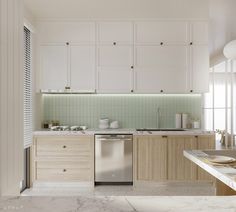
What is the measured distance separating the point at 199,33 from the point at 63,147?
2.87m

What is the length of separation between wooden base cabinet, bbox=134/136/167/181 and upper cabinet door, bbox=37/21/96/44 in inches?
72.7

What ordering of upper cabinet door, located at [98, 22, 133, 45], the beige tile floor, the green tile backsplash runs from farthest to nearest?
the green tile backsplash
upper cabinet door, located at [98, 22, 133, 45]
the beige tile floor

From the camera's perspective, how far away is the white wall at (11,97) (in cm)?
75

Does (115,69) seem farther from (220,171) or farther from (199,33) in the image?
(220,171)

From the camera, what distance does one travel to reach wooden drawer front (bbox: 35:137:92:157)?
4344mm

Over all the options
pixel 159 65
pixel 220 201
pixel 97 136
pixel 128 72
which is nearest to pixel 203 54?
pixel 159 65

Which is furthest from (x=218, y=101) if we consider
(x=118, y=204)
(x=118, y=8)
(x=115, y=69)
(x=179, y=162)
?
(x=118, y=204)

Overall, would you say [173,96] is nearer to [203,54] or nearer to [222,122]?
[203,54]

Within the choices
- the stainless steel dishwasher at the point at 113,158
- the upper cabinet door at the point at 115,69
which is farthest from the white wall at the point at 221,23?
the stainless steel dishwasher at the point at 113,158

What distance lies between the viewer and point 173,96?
16.4ft

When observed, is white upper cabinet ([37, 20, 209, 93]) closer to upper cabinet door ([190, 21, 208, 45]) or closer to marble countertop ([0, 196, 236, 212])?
upper cabinet door ([190, 21, 208, 45])

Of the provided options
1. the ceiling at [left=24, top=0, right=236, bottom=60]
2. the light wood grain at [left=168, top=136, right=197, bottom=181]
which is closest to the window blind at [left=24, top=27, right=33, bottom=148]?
the ceiling at [left=24, top=0, right=236, bottom=60]

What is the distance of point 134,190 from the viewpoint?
13.8ft

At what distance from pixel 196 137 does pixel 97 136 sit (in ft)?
5.05
